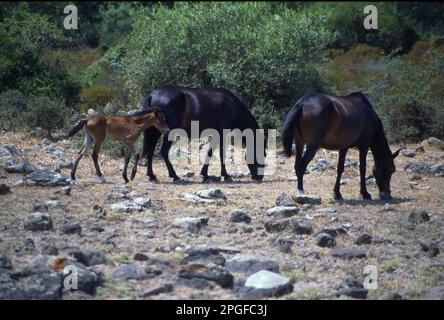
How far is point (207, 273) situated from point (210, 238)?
6.06 feet

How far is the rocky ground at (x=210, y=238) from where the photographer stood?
848 centimetres

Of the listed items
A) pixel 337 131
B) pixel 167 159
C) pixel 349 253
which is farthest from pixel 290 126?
pixel 349 253

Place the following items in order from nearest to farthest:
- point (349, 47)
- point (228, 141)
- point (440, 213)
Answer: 1. point (440, 213)
2. point (228, 141)
3. point (349, 47)

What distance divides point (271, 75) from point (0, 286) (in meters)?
12.6

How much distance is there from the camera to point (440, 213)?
12.5 metres

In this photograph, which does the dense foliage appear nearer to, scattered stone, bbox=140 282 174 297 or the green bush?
the green bush

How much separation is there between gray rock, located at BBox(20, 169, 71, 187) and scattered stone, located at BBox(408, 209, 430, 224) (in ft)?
17.7

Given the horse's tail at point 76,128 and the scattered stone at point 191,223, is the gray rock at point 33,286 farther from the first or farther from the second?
the horse's tail at point 76,128

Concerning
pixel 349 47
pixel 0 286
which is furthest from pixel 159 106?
pixel 349 47

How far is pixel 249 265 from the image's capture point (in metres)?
9.18

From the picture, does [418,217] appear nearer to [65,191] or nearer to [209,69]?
[65,191]

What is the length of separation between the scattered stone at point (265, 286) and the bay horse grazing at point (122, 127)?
6.03m
